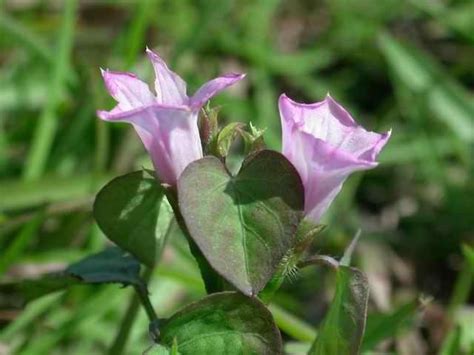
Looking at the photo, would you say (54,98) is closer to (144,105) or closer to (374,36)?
(374,36)

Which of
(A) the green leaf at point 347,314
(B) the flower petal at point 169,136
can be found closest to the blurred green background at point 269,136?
(A) the green leaf at point 347,314

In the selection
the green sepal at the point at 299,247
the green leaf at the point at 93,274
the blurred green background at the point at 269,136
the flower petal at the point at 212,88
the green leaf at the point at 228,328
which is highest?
the flower petal at the point at 212,88

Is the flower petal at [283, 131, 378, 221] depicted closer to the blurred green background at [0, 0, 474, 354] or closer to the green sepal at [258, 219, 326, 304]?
the green sepal at [258, 219, 326, 304]

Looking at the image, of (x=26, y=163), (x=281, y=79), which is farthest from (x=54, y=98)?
(x=281, y=79)

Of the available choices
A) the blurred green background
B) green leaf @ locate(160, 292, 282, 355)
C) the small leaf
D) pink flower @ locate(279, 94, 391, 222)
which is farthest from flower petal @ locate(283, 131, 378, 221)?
the blurred green background

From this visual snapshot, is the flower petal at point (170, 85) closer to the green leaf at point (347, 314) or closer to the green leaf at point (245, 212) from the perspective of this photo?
the green leaf at point (245, 212)
